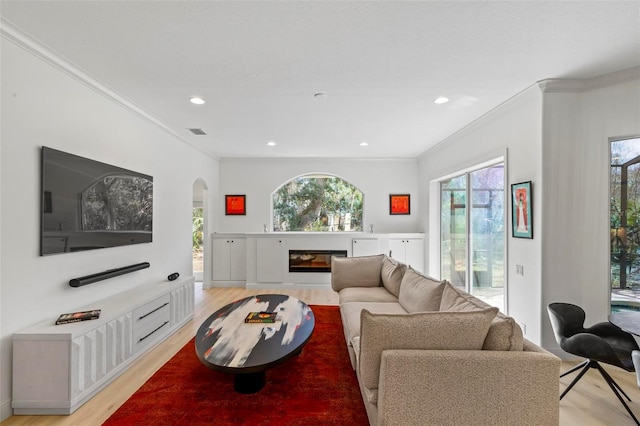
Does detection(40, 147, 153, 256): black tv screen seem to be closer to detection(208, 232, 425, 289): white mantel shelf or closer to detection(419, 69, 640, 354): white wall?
detection(208, 232, 425, 289): white mantel shelf

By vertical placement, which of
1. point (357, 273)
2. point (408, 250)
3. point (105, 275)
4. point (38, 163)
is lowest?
point (357, 273)

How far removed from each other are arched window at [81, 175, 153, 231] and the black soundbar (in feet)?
1.36

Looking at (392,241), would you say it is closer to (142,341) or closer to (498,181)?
(498,181)

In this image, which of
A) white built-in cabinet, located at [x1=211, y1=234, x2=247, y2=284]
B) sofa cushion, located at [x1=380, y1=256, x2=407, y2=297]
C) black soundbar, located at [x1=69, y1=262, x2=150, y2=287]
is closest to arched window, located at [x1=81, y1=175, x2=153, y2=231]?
black soundbar, located at [x1=69, y1=262, x2=150, y2=287]

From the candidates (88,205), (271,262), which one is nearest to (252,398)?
(88,205)

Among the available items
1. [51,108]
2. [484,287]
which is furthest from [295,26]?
[484,287]

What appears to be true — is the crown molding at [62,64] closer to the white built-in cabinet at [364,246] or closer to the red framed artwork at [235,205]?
the red framed artwork at [235,205]

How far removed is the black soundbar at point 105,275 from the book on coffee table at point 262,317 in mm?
1413

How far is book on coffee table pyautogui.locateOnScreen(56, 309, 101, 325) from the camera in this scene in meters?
2.15

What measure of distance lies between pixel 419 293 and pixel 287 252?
11.0 feet

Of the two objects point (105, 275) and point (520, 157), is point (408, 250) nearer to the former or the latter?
point (520, 157)

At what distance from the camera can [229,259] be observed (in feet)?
18.6

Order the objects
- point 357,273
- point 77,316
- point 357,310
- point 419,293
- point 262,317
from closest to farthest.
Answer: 1. point 77,316
2. point 419,293
3. point 262,317
4. point 357,310
5. point 357,273

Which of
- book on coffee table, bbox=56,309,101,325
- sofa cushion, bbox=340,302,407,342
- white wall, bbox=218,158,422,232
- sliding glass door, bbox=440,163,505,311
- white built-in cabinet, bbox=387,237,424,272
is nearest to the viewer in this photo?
book on coffee table, bbox=56,309,101,325
